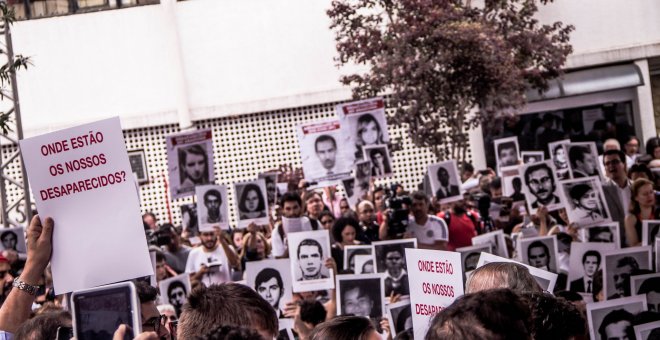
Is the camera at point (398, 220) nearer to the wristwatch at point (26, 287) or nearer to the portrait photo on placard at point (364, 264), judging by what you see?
the portrait photo on placard at point (364, 264)

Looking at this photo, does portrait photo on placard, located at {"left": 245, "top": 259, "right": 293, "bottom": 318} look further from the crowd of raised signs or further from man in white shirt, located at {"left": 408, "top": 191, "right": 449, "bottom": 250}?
man in white shirt, located at {"left": 408, "top": 191, "right": 449, "bottom": 250}

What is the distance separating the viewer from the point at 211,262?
41.1ft

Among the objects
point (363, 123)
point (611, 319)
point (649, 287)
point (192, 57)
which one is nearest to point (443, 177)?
point (363, 123)

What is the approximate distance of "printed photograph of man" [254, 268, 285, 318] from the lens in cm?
1085

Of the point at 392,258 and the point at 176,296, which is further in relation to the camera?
the point at 176,296

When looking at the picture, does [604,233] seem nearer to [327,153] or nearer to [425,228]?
[425,228]

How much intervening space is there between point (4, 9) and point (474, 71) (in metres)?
14.2

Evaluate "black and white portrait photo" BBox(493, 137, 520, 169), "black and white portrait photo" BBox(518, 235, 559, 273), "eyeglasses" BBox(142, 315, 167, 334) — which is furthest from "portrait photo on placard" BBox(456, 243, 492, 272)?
"black and white portrait photo" BBox(493, 137, 520, 169)

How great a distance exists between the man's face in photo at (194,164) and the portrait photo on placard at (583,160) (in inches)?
149

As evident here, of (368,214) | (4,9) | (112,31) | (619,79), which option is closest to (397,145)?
(619,79)

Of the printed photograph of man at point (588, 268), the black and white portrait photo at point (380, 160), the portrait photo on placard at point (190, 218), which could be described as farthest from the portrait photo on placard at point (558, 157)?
the printed photograph of man at point (588, 268)

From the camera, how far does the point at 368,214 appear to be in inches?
529

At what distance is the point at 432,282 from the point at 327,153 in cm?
783

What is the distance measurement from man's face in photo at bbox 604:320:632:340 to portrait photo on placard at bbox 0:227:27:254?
7191 mm
